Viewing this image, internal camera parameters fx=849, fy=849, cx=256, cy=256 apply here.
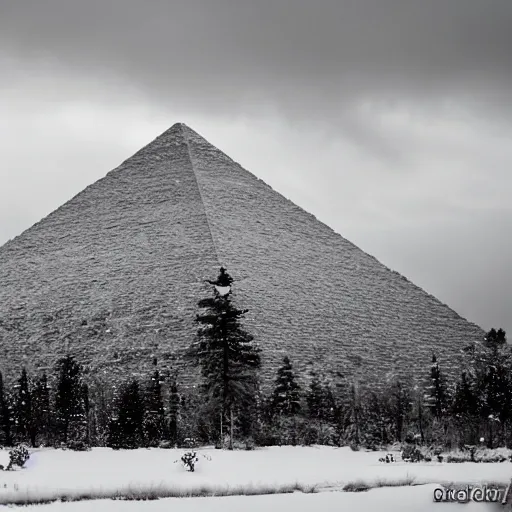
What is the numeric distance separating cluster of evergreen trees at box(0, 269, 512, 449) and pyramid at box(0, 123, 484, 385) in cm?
441

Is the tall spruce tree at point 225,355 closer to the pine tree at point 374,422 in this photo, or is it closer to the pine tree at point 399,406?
the pine tree at point 374,422

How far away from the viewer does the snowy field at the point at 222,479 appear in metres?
11.4

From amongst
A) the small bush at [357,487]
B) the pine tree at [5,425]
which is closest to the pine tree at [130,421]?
the pine tree at [5,425]

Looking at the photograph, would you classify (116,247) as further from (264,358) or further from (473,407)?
(473,407)

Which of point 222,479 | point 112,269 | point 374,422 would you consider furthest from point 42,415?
point 112,269

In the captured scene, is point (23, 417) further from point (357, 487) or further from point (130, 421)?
point (357, 487)

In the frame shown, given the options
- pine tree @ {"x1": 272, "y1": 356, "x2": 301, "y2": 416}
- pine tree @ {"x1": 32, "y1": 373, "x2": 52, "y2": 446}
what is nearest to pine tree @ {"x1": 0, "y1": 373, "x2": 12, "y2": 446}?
pine tree @ {"x1": 32, "y1": 373, "x2": 52, "y2": 446}

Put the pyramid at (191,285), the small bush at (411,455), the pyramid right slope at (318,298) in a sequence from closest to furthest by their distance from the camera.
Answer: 1. the small bush at (411,455)
2. the pyramid at (191,285)
3. the pyramid right slope at (318,298)

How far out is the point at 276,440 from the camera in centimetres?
4231

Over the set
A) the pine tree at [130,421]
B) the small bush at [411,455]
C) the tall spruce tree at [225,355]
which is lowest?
the small bush at [411,455]

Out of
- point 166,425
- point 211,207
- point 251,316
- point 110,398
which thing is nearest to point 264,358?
point 251,316

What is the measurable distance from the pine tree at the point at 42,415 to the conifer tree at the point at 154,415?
493 centimetres

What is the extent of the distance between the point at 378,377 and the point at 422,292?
1070 inches

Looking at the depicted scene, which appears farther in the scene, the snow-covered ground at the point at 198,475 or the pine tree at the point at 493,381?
the pine tree at the point at 493,381
